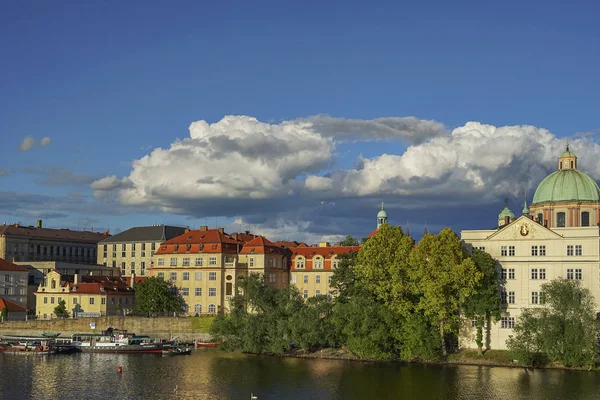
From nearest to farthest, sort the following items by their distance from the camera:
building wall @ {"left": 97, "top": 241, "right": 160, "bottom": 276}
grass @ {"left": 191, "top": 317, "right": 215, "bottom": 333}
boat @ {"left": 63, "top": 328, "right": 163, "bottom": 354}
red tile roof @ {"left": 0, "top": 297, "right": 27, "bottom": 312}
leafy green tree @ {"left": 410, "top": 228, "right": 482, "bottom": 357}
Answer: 1. leafy green tree @ {"left": 410, "top": 228, "right": 482, "bottom": 357}
2. boat @ {"left": 63, "top": 328, "right": 163, "bottom": 354}
3. grass @ {"left": 191, "top": 317, "right": 215, "bottom": 333}
4. red tile roof @ {"left": 0, "top": 297, "right": 27, "bottom": 312}
5. building wall @ {"left": 97, "top": 241, "right": 160, "bottom": 276}

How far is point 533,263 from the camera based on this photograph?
99312 millimetres

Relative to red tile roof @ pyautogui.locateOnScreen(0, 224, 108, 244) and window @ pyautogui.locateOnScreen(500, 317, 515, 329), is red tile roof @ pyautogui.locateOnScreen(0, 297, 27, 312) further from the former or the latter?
window @ pyautogui.locateOnScreen(500, 317, 515, 329)

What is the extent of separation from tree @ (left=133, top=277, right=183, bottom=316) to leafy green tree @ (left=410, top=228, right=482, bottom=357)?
46.8 m

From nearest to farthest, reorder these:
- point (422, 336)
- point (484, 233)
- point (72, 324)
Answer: point (422, 336) → point (484, 233) → point (72, 324)

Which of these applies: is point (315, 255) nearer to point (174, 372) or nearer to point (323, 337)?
point (323, 337)

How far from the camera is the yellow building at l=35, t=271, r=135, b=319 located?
130625 millimetres

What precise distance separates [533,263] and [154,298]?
60224mm

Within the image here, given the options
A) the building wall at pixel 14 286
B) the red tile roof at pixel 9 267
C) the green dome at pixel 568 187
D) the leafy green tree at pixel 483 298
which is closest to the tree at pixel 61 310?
the building wall at pixel 14 286

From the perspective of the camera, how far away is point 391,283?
101 m

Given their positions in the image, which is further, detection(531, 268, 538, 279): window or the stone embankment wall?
the stone embankment wall

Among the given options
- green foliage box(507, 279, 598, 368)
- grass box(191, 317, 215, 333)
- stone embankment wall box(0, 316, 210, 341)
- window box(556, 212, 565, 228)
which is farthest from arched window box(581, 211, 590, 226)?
stone embankment wall box(0, 316, 210, 341)

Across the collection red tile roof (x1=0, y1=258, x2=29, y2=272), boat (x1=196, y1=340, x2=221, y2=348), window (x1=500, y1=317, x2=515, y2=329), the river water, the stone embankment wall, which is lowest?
the river water

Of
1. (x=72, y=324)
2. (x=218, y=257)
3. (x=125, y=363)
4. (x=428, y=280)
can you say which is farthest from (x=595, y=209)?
(x=72, y=324)

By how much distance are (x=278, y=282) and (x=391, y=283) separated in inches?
1470
